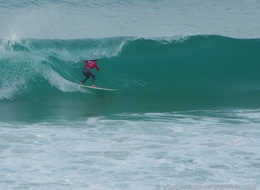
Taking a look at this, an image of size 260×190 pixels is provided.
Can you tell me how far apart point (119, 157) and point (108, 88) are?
24.3 feet

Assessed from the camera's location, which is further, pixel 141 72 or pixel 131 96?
pixel 141 72

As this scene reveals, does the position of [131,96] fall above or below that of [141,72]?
below

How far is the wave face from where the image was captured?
1330cm

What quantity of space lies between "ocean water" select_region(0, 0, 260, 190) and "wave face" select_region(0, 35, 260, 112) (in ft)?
0.12

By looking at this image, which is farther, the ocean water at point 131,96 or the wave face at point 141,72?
the wave face at point 141,72

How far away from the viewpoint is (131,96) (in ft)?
45.3

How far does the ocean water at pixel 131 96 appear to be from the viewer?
21.9 feet

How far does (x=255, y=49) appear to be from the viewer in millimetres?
18375

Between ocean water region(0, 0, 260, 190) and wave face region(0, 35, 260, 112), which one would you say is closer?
ocean water region(0, 0, 260, 190)

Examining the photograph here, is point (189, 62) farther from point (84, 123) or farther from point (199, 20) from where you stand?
point (84, 123)

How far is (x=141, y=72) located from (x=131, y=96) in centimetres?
242

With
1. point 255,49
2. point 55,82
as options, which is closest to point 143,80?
point 55,82

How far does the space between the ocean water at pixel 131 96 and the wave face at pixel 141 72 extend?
4cm

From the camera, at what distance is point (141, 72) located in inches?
634
